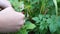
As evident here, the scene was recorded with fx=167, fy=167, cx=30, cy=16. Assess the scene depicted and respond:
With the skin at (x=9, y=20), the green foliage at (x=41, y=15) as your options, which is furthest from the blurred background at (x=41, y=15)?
the skin at (x=9, y=20)

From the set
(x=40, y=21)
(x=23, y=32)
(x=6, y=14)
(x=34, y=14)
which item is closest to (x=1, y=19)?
(x=6, y=14)

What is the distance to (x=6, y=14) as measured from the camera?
72 cm

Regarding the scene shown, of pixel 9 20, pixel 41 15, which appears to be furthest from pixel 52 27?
pixel 9 20

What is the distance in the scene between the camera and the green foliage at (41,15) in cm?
106

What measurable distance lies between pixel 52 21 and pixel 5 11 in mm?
427

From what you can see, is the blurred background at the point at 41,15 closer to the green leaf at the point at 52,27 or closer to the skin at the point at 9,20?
the green leaf at the point at 52,27

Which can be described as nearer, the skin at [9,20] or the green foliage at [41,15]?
the skin at [9,20]

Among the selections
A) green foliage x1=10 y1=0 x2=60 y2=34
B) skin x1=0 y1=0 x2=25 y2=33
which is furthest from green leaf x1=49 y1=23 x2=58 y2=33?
skin x1=0 y1=0 x2=25 y2=33

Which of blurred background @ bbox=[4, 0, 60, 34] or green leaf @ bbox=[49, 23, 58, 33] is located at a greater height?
blurred background @ bbox=[4, 0, 60, 34]

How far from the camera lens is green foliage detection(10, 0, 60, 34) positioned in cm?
106

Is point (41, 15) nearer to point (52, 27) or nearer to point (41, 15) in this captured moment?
point (41, 15)

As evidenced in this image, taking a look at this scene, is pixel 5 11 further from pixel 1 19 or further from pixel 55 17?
pixel 55 17

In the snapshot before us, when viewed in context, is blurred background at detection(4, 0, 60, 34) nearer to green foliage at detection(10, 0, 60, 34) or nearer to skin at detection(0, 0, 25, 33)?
green foliage at detection(10, 0, 60, 34)

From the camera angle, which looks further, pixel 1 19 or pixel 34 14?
Result: pixel 34 14
